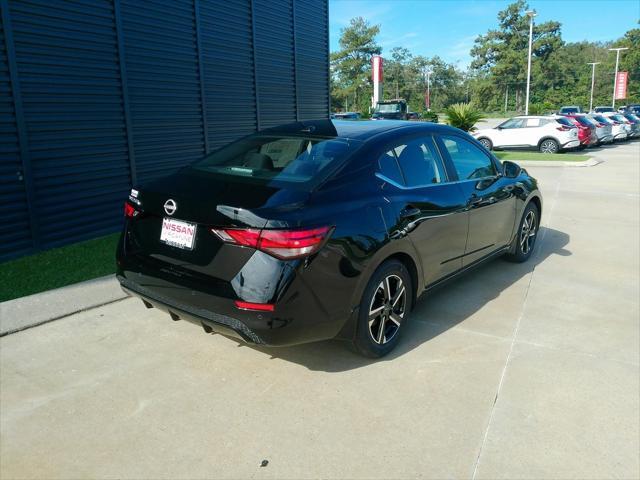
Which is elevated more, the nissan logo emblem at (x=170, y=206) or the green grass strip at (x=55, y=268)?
the nissan logo emblem at (x=170, y=206)

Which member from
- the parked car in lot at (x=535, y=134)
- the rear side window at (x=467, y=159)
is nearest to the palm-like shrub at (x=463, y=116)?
the parked car in lot at (x=535, y=134)

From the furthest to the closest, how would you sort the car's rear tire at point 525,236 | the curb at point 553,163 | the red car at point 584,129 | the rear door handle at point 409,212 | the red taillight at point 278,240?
1. the red car at point 584,129
2. the curb at point 553,163
3. the car's rear tire at point 525,236
4. the rear door handle at point 409,212
5. the red taillight at point 278,240

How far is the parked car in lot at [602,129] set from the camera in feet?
77.1

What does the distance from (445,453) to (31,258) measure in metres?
5.26

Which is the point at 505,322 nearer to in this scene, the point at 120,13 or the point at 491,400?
the point at 491,400

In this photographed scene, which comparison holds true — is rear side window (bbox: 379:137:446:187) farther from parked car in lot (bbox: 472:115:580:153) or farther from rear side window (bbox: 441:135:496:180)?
parked car in lot (bbox: 472:115:580:153)

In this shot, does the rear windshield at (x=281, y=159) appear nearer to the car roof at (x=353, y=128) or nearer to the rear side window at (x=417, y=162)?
the car roof at (x=353, y=128)

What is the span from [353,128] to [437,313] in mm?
1726

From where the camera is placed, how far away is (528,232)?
5.91 meters

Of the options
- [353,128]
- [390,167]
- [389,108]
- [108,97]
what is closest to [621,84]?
[389,108]

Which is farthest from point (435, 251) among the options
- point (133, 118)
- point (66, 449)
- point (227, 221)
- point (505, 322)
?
point (133, 118)

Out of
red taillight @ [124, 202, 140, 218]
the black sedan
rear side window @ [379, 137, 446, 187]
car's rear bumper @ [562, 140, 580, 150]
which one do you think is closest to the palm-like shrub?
car's rear bumper @ [562, 140, 580, 150]

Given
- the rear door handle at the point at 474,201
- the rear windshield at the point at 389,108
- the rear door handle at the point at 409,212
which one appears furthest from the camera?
the rear windshield at the point at 389,108

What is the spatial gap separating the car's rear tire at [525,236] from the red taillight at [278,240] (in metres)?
3.41
